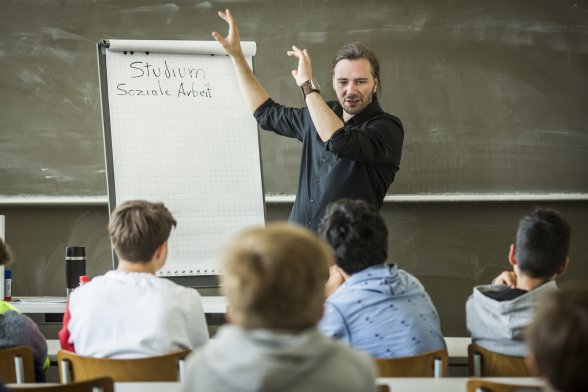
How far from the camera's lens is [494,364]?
2.28m

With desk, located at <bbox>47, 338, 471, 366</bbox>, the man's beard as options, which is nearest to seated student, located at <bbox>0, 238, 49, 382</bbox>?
desk, located at <bbox>47, 338, 471, 366</bbox>

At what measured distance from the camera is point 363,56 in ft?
11.4

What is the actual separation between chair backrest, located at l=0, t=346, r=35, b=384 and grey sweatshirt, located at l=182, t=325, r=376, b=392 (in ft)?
3.42

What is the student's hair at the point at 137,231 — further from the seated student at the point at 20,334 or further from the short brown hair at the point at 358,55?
the short brown hair at the point at 358,55

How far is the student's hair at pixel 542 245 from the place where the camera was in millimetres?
2432

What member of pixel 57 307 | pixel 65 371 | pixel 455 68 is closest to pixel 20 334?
pixel 65 371

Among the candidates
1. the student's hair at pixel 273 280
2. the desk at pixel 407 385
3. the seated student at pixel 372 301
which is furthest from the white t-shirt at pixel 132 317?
the student's hair at pixel 273 280

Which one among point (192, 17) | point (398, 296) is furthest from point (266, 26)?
point (398, 296)

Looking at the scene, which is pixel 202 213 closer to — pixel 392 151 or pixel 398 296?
pixel 392 151

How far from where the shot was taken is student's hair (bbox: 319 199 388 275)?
238cm

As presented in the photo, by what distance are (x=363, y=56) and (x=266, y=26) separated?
0.99m

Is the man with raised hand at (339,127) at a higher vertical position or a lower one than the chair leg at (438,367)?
higher

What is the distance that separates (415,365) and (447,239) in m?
2.33

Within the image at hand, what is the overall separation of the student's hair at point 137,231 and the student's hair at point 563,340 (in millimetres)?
1402
